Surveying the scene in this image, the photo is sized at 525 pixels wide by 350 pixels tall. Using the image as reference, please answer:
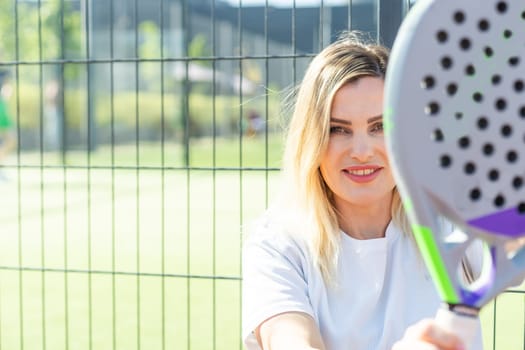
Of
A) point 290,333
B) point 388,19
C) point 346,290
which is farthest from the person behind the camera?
point 388,19

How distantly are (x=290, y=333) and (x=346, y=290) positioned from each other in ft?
0.48

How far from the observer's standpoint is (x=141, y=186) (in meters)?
12.2

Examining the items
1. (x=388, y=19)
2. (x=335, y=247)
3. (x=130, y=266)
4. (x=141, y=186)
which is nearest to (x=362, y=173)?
(x=335, y=247)

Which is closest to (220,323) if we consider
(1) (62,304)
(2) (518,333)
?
(1) (62,304)

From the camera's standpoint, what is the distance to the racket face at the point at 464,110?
0.84m

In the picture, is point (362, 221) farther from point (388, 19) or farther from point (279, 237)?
point (388, 19)

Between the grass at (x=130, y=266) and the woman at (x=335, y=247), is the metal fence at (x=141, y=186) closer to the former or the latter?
the grass at (x=130, y=266)

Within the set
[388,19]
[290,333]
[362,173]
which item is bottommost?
[290,333]

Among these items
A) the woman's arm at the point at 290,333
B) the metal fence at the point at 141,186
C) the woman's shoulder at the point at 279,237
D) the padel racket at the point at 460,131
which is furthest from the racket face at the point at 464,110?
the metal fence at the point at 141,186

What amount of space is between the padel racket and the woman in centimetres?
55

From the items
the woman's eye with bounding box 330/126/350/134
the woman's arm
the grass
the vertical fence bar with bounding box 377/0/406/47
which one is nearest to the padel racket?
the woman's arm

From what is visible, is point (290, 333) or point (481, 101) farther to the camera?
point (290, 333)

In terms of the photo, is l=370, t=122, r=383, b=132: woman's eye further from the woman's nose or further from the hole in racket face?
the hole in racket face

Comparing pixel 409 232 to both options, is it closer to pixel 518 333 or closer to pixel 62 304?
pixel 518 333
